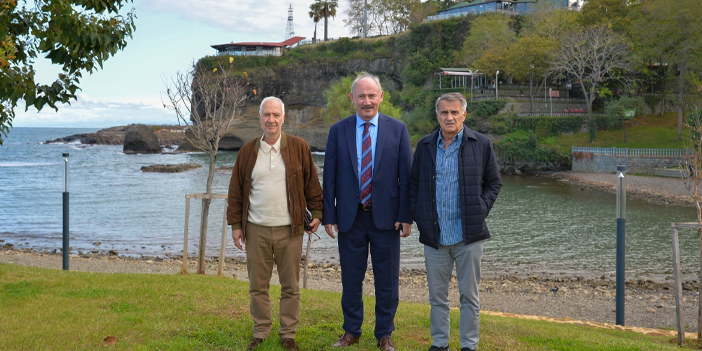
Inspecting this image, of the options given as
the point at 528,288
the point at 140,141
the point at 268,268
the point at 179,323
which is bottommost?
the point at 528,288

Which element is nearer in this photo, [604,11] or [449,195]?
[449,195]

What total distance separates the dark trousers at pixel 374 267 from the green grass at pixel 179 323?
27 centimetres

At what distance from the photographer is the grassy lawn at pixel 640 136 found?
41.5 m

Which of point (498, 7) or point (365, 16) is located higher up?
point (365, 16)

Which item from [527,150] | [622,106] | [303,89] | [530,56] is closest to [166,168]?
[527,150]

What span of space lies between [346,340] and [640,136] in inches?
1762

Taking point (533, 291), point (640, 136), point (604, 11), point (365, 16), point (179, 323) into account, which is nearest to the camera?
point (179, 323)

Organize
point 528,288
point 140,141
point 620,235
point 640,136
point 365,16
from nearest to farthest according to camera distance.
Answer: point 620,235, point 528,288, point 640,136, point 140,141, point 365,16

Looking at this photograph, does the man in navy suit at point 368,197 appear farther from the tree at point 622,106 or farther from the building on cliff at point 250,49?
the building on cliff at point 250,49

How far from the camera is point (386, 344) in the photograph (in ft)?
15.8

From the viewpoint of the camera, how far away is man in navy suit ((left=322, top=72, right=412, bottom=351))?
4.74 m

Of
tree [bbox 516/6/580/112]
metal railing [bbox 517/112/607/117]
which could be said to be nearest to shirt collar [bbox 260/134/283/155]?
metal railing [bbox 517/112/607/117]

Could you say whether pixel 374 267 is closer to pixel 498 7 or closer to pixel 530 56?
pixel 530 56

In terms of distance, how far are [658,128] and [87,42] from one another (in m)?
46.9
